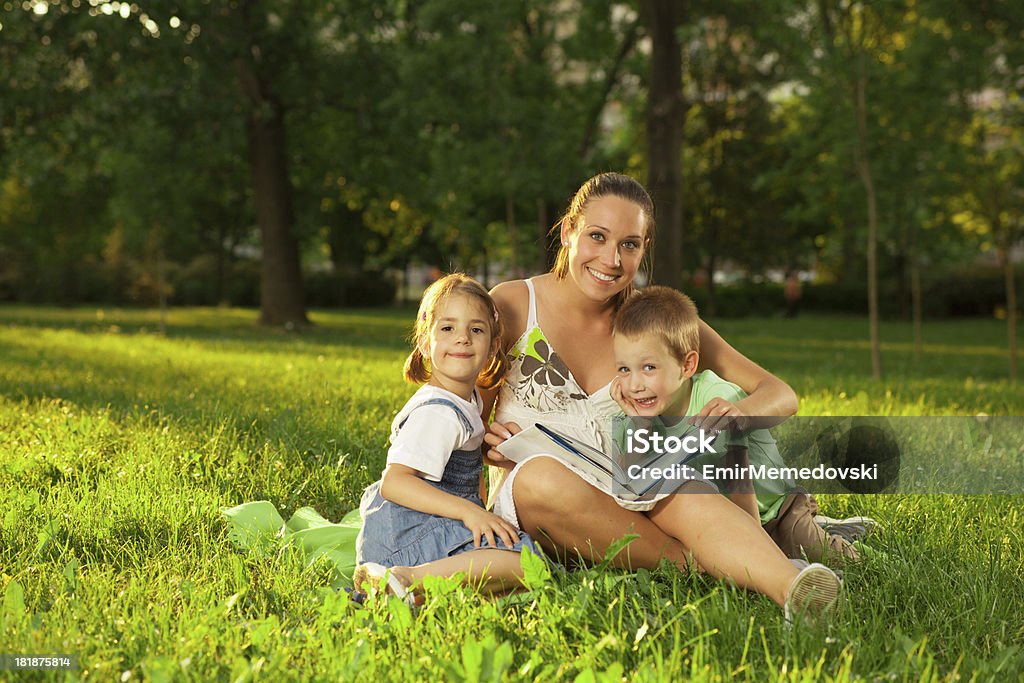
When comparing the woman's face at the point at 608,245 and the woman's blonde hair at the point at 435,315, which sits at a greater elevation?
the woman's face at the point at 608,245

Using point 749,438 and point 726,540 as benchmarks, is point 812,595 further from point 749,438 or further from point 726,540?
point 749,438

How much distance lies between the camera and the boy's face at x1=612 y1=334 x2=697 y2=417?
3.54 meters

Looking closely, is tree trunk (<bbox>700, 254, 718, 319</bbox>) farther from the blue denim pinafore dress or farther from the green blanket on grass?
the blue denim pinafore dress

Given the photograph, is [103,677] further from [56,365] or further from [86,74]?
[86,74]

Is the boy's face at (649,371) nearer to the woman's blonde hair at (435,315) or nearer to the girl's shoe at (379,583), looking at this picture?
the woman's blonde hair at (435,315)

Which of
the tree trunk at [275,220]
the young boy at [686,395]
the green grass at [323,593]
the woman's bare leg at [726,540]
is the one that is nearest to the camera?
the green grass at [323,593]

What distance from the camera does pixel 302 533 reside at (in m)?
3.72

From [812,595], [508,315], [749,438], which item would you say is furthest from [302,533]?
[812,595]

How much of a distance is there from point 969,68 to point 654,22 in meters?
4.64

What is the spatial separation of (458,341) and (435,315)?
0.15 m

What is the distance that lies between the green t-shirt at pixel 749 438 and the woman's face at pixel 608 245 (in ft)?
1.72

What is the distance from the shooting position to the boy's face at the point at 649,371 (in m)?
3.54

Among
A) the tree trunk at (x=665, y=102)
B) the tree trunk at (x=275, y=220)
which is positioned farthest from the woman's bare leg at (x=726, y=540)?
the tree trunk at (x=275, y=220)

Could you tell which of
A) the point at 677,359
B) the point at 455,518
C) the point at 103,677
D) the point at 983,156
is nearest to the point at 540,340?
the point at 677,359
